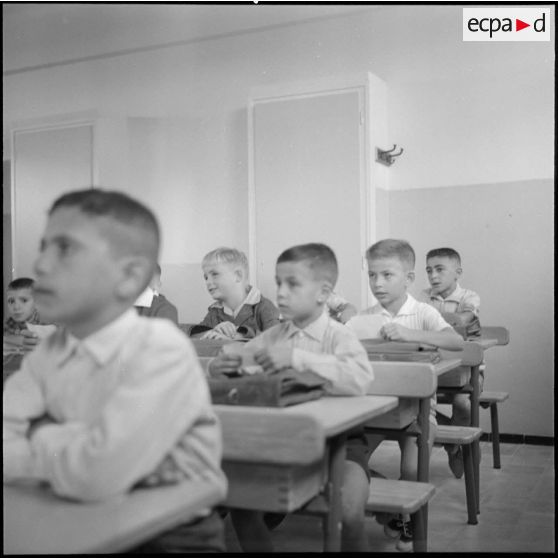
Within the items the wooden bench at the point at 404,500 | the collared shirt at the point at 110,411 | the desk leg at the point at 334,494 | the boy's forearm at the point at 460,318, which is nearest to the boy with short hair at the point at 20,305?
the collared shirt at the point at 110,411

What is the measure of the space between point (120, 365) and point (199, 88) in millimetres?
1411

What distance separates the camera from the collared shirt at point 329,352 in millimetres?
1540

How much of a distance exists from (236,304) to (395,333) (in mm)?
810

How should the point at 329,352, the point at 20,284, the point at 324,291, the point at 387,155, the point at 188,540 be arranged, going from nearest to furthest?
the point at 188,540 → the point at 20,284 → the point at 329,352 → the point at 324,291 → the point at 387,155

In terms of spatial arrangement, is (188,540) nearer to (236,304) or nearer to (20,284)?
(20,284)

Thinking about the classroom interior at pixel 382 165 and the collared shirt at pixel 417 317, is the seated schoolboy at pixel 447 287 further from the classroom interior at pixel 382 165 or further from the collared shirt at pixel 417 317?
the collared shirt at pixel 417 317

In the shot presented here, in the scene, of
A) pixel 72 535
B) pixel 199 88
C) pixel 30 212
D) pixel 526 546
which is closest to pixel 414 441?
pixel 526 546

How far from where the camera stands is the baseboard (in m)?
3.53

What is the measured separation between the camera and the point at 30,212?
1139 millimetres

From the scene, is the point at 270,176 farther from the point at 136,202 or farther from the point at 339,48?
the point at 136,202

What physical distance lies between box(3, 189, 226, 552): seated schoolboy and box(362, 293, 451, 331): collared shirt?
1761mm

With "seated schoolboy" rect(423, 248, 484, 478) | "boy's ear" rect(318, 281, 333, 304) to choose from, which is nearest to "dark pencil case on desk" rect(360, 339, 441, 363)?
"boy's ear" rect(318, 281, 333, 304)

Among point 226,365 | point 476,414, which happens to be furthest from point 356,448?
point 476,414

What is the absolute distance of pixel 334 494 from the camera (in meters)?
1.38
